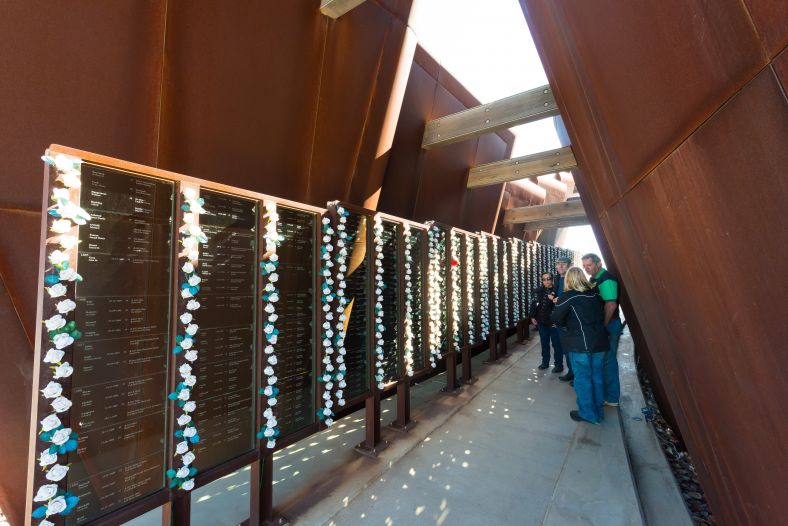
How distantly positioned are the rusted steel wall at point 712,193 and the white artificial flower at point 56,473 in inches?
102

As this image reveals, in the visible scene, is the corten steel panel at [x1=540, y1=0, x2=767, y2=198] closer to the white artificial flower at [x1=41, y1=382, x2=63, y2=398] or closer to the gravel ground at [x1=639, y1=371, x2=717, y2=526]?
the white artificial flower at [x1=41, y1=382, x2=63, y2=398]

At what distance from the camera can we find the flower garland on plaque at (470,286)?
5.40 meters

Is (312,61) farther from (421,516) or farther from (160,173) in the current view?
(421,516)

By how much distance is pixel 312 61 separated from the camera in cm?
358

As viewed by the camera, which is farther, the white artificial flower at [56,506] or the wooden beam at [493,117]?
the wooden beam at [493,117]

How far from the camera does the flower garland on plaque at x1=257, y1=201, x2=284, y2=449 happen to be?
2424 mm

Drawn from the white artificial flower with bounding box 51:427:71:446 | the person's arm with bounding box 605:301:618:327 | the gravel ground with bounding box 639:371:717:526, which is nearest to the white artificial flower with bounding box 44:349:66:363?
the white artificial flower with bounding box 51:427:71:446

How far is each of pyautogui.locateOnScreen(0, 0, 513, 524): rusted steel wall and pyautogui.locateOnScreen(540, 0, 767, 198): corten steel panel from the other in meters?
2.50

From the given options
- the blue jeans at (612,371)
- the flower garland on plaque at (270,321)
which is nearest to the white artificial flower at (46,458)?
the flower garland on plaque at (270,321)

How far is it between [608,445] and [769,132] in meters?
3.46

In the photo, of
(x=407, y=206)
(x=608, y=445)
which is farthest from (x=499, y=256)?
(x=608, y=445)

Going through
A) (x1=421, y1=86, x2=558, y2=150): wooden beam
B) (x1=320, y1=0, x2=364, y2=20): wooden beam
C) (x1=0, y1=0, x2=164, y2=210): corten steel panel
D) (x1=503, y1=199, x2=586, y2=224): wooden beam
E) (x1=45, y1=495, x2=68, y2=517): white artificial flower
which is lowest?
(x1=45, y1=495, x2=68, y2=517): white artificial flower

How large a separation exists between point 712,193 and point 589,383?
3443 mm

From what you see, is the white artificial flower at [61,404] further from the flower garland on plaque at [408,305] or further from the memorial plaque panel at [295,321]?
the flower garland on plaque at [408,305]
